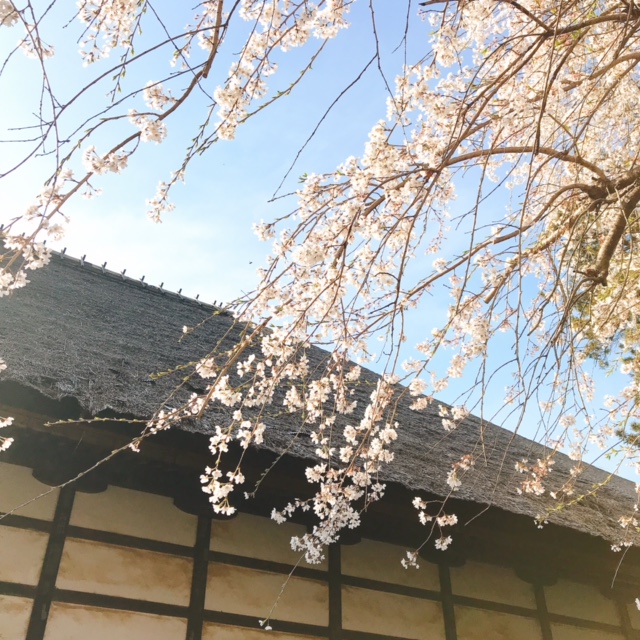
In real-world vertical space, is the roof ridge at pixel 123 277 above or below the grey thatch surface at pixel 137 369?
above

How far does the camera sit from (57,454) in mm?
2447

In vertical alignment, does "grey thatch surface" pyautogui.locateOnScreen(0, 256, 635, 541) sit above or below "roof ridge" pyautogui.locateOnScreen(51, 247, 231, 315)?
below

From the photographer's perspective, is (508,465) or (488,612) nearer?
(488,612)

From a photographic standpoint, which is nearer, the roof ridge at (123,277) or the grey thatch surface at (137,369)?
the grey thatch surface at (137,369)

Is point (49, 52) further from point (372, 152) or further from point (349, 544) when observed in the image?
point (349, 544)

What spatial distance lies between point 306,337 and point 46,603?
4.59 ft

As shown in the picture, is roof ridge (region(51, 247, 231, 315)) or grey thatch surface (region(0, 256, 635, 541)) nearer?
grey thatch surface (region(0, 256, 635, 541))

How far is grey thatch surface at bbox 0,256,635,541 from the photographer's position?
2412 millimetres

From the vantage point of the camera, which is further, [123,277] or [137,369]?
[123,277]

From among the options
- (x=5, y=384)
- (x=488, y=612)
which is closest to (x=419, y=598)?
(x=488, y=612)

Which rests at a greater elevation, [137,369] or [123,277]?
[123,277]

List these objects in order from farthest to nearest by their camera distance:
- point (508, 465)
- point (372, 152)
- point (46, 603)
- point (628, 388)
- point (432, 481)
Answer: point (508, 465) → point (628, 388) → point (432, 481) → point (46, 603) → point (372, 152)

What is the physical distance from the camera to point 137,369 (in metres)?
3.00

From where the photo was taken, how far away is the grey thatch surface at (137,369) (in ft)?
7.91
